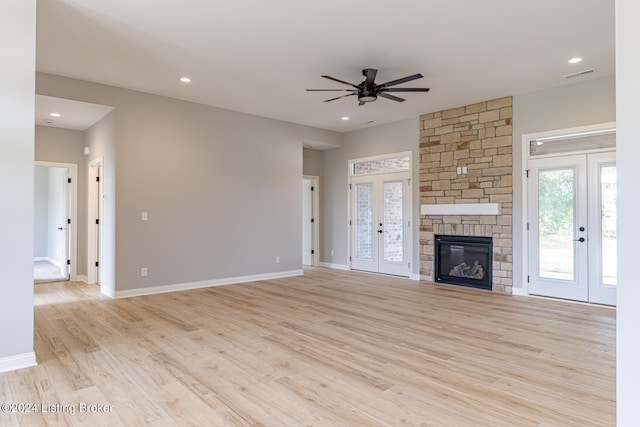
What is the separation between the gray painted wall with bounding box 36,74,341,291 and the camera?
18.2 ft

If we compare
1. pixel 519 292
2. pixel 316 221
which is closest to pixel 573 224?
pixel 519 292

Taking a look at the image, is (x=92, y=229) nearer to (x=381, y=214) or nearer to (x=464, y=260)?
(x=381, y=214)

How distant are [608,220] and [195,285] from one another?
6.31 meters

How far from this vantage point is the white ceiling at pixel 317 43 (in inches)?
133

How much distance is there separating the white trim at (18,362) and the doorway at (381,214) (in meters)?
5.96

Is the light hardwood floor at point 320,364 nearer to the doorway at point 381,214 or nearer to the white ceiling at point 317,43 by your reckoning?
the doorway at point 381,214

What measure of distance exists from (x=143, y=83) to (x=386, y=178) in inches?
189

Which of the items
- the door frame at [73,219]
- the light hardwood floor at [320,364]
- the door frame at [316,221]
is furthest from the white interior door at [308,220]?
the door frame at [73,219]

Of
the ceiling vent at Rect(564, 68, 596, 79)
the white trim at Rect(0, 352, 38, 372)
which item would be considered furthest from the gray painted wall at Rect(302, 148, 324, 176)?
the white trim at Rect(0, 352, 38, 372)

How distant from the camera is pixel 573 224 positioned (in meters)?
5.33

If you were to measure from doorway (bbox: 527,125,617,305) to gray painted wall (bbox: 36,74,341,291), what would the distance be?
4.35 metres

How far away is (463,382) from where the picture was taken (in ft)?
8.87

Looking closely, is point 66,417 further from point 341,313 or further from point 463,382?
point 341,313

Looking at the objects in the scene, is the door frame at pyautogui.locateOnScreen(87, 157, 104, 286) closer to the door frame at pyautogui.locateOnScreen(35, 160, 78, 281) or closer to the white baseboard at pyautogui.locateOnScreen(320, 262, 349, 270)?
the door frame at pyautogui.locateOnScreen(35, 160, 78, 281)
